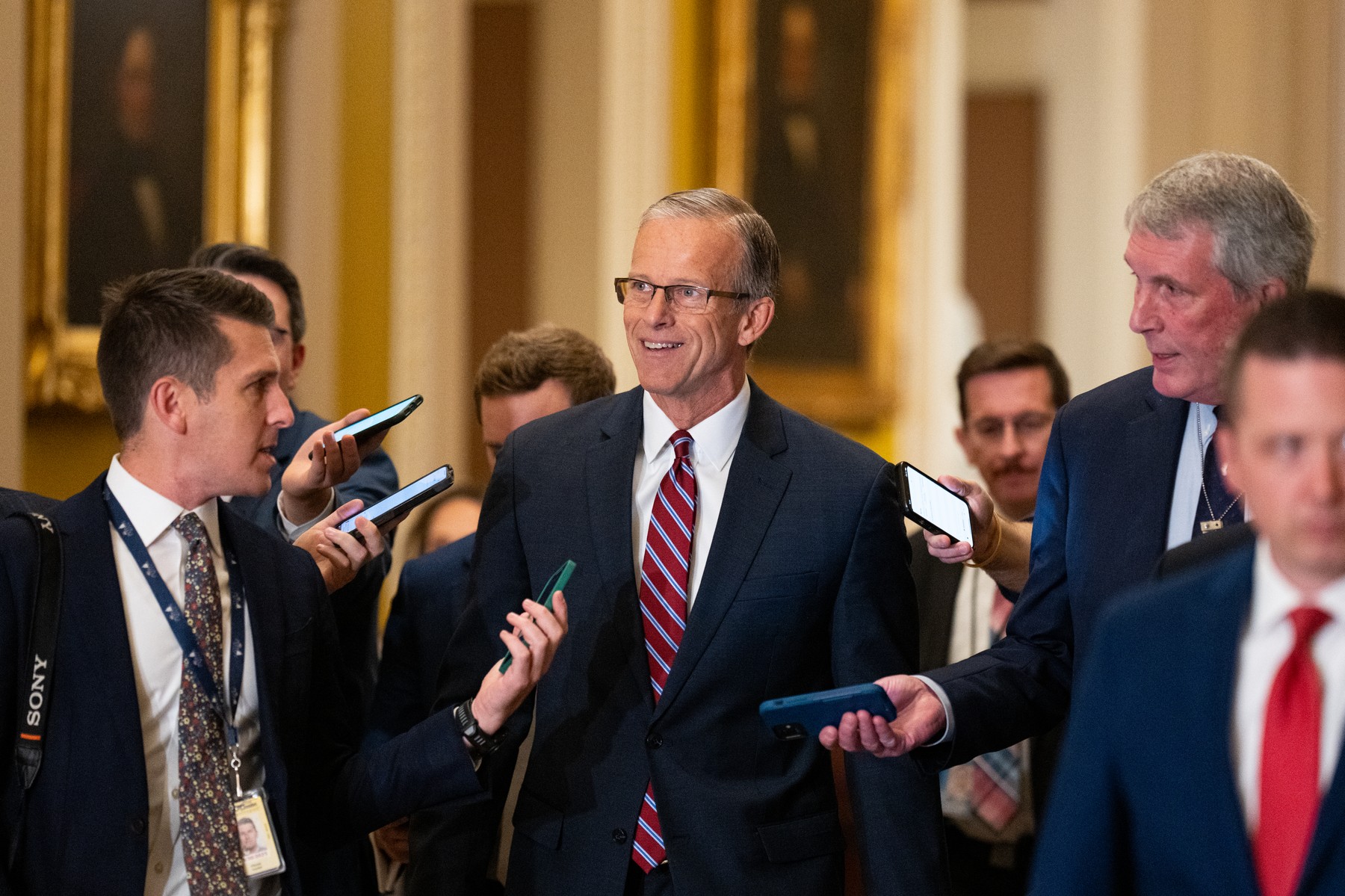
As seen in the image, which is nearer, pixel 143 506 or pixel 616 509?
pixel 143 506

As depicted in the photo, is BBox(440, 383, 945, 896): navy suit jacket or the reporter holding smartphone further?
the reporter holding smartphone

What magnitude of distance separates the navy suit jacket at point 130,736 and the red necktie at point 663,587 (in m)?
0.32

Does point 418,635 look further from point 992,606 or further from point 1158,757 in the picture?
point 1158,757

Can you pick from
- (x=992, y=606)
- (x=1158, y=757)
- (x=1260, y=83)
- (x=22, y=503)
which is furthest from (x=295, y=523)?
(x=1260, y=83)

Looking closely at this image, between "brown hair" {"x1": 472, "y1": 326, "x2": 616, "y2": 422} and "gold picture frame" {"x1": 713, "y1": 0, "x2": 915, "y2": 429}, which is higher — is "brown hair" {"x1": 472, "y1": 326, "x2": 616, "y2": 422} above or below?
below

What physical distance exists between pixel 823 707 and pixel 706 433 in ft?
2.27

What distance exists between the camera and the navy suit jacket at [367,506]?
146 inches

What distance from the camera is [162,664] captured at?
2.65 metres

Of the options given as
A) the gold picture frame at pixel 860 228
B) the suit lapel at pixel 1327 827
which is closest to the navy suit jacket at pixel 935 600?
the suit lapel at pixel 1327 827

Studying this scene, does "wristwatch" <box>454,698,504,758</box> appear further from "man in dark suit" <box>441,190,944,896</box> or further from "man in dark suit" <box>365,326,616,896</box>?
"man in dark suit" <box>365,326,616,896</box>

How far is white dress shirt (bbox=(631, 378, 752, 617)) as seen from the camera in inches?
118

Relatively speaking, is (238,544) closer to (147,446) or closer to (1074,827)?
(147,446)

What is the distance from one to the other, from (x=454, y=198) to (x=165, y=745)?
4.87m

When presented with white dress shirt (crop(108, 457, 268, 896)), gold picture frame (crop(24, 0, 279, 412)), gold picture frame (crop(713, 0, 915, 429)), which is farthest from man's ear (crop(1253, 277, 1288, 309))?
gold picture frame (crop(713, 0, 915, 429))
